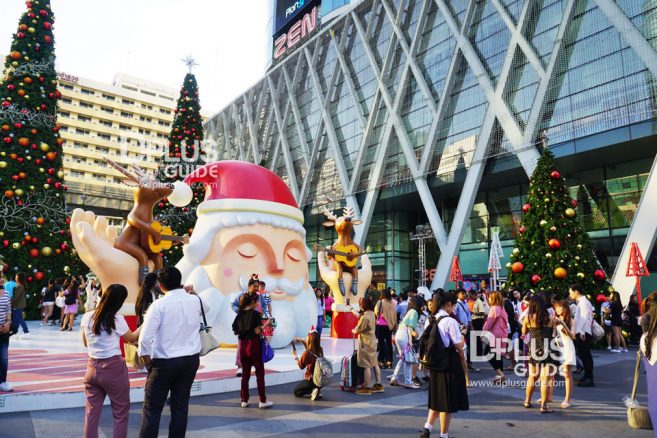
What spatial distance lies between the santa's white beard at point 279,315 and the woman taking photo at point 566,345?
5535 mm

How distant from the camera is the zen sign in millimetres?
34438

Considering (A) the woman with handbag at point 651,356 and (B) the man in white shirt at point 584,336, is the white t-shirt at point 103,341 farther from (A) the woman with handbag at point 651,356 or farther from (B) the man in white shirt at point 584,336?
(B) the man in white shirt at point 584,336

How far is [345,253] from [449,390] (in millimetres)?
8424

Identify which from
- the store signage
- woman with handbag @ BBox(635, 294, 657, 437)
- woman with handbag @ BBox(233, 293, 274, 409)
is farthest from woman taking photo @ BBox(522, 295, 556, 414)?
the store signage

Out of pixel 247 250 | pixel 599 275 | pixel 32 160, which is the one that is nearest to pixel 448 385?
pixel 247 250

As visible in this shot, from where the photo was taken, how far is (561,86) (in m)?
18.9

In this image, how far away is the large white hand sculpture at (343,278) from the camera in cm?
1274

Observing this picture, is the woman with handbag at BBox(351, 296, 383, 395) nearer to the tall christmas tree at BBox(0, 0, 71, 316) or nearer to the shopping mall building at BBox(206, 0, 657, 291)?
the tall christmas tree at BBox(0, 0, 71, 316)

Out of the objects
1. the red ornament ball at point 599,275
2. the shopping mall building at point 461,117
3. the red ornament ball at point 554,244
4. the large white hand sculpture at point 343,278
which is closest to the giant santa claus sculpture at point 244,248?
the large white hand sculpture at point 343,278

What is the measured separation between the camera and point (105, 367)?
340cm

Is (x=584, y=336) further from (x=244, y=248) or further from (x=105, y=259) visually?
(x=105, y=259)

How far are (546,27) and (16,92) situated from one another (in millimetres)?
22064

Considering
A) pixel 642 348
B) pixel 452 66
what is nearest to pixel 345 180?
pixel 452 66

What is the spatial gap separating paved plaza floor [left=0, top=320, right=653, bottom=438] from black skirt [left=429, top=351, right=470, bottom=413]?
1.66 feet
